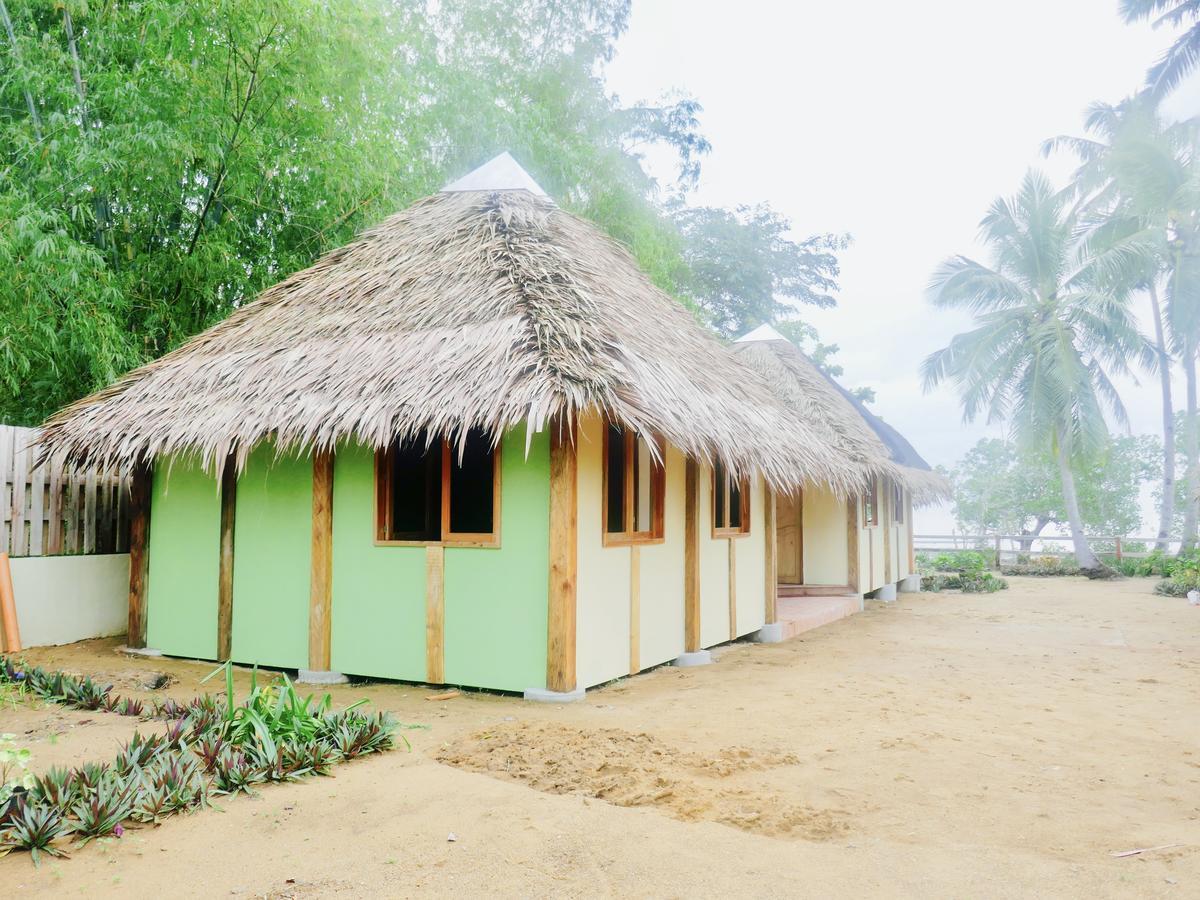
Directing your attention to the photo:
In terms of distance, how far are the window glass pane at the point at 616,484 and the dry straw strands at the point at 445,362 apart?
2.12 ft

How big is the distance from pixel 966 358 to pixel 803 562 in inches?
380

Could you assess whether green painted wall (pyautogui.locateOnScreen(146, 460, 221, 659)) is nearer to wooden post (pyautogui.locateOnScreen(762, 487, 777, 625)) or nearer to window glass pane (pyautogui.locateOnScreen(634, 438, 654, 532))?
window glass pane (pyautogui.locateOnScreen(634, 438, 654, 532))

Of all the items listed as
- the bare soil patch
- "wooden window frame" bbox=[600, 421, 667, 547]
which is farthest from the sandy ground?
"wooden window frame" bbox=[600, 421, 667, 547]

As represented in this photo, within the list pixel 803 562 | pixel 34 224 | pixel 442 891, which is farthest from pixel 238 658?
pixel 803 562

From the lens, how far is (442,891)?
2822mm

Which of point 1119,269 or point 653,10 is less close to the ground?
point 653,10

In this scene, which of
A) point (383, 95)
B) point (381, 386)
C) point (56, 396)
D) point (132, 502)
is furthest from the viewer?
point (383, 95)

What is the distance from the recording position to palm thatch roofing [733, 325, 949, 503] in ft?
39.5

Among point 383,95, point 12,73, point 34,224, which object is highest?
point 383,95

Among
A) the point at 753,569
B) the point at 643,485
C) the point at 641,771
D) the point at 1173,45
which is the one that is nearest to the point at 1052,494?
the point at 1173,45

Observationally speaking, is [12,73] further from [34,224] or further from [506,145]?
[506,145]

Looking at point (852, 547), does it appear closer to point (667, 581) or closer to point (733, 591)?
point (733, 591)

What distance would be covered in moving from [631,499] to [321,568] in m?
2.37

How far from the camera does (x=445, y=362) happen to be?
5840mm
